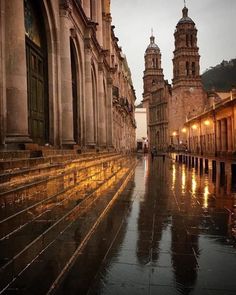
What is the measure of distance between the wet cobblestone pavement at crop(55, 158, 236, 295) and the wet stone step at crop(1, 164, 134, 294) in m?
0.14

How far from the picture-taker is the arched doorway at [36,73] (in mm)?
11844

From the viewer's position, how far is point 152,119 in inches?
3976

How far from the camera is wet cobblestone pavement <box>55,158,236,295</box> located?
3.50 meters

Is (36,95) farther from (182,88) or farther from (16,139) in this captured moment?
(182,88)

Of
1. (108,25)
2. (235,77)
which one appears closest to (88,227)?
(108,25)

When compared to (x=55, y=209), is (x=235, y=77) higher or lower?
higher

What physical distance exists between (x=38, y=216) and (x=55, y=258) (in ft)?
5.31

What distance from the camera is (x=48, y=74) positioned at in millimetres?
13297

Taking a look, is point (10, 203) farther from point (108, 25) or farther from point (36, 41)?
point (108, 25)

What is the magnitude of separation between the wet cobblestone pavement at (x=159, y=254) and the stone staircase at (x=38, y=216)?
0.29 metres

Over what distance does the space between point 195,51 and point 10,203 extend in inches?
3051

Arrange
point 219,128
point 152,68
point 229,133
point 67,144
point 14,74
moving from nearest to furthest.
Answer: point 14,74 < point 67,144 < point 229,133 < point 219,128 < point 152,68

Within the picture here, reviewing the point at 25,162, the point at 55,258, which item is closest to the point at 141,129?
the point at 25,162

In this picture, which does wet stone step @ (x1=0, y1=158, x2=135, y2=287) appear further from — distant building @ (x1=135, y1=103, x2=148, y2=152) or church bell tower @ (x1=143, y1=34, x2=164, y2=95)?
church bell tower @ (x1=143, y1=34, x2=164, y2=95)
